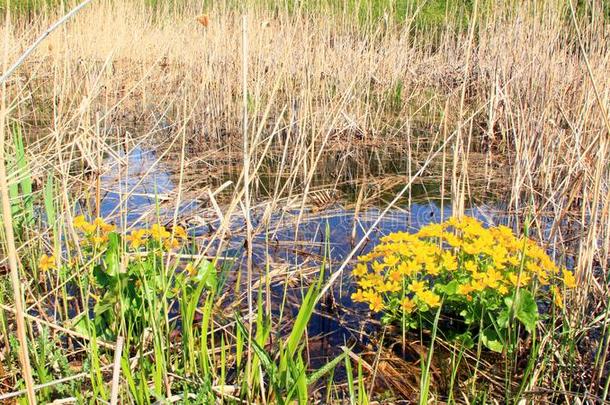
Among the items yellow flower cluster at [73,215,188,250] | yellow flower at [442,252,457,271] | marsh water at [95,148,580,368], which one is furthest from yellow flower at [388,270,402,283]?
yellow flower cluster at [73,215,188,250]

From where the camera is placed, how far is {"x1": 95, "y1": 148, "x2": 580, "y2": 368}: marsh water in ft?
7.55

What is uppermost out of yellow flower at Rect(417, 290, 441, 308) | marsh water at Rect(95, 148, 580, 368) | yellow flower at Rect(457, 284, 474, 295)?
yellow flower at Rect(457, 284, 474, 295)

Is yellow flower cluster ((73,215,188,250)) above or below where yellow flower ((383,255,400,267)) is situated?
above

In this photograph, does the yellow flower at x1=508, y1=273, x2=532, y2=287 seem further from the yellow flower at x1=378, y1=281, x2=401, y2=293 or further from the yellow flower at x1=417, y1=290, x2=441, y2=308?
the yellow flower at x1=378, y1=281, x2=401, y2=293

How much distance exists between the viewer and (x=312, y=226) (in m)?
3.38

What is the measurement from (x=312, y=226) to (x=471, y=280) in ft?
4.85

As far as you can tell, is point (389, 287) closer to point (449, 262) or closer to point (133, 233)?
point (449, 262)

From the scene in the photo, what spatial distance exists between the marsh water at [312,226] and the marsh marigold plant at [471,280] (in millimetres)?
244

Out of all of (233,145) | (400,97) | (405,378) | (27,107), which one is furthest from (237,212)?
(27,107)

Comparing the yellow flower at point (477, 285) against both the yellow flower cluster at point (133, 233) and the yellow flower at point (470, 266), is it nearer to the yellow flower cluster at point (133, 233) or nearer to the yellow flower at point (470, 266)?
the yellow flower at point (470, 266)

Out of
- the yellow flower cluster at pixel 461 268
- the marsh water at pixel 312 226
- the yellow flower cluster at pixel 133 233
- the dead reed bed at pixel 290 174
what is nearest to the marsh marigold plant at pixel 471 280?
the yellow flower cluster at pixel 461 268

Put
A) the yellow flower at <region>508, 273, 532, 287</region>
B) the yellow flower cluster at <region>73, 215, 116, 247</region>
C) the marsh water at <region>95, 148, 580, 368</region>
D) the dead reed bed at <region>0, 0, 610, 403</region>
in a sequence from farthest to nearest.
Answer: the marsh water at <region>95, 148, 580, 368</region> → the yellow flower cluster at <region>73, 215, 116, 247</region> → the yellow flower at <region>508, 273, 532, 287</region> → the dead reed bed at <region>0, 0, 610, 403</region>

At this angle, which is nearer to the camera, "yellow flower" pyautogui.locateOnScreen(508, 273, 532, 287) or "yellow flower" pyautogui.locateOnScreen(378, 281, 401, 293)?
"yellow flower" pyautogui.locateOnScreen(508, 273, 532, 287)

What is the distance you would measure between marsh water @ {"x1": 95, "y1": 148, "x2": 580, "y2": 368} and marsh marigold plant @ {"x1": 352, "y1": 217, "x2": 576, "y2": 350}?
0.24m
